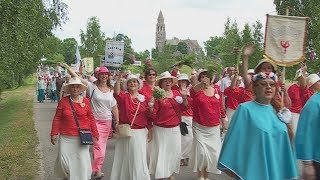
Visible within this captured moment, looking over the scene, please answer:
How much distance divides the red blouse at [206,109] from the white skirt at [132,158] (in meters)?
1.17

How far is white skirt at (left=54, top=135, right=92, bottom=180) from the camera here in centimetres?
868

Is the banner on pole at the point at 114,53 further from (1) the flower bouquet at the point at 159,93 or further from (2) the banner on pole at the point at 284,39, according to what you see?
(2) the banner on pole at the point at 284,39

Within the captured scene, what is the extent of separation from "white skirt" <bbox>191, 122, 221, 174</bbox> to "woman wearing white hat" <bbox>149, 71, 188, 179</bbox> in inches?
16.1

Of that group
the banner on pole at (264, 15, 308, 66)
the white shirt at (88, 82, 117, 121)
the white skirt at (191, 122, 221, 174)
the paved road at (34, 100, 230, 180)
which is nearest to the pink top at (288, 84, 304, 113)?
the paved road at (34, 100, 230, 180)

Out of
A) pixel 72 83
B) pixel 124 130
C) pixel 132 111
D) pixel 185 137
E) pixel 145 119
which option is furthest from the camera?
pixel 185 137

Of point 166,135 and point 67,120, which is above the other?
point 67,120

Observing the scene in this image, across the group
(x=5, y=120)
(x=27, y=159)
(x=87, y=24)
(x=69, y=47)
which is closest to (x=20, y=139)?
(x=27, y=159)

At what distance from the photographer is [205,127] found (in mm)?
9820

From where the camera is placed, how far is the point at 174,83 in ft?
34.6

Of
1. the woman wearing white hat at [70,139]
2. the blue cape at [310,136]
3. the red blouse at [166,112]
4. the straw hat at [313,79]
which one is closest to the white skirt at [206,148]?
the red blouse at [166,112]

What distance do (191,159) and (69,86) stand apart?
104 inches

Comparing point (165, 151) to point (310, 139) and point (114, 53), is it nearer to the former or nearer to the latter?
point (310, 139)

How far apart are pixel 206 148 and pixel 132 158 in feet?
4.93

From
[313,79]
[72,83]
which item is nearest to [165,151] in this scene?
[72,83]
